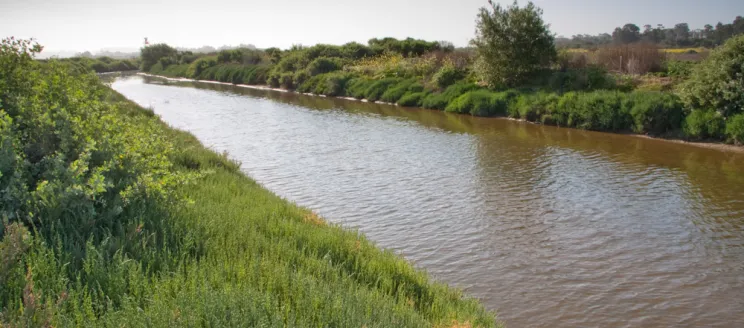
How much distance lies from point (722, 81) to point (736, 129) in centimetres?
172

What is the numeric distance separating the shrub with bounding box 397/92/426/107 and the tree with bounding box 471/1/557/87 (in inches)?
206

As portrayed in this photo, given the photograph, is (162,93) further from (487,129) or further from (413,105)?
(487,129)

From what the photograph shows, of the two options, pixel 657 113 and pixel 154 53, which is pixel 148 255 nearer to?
pixel 657 113

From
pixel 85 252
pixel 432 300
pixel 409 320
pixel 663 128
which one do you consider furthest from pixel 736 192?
pixel 85 252

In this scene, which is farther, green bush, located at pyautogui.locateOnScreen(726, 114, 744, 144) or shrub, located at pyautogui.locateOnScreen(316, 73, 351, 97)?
shrub, located at pyautogui.locateOnScreen(316, 73, 351, 97)

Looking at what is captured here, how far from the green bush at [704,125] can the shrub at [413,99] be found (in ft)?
54.1

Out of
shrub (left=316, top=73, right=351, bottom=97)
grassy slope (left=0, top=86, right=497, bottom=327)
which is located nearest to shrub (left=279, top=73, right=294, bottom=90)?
shrub (left=316, top=73, right=351, bottom=97)

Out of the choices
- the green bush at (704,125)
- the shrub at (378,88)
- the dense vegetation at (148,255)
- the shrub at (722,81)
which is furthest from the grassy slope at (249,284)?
the shrub at (378,88)

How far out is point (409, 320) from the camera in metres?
5.27

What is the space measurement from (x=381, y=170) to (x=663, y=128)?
12131mm

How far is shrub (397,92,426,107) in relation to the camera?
34.3 metres

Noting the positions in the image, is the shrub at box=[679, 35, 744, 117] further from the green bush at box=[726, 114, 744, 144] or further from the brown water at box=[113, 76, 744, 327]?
the brown water at box=[113, 76, 744, 327]

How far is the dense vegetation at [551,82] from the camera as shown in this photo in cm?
1978

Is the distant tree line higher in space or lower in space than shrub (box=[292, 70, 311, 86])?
higher
